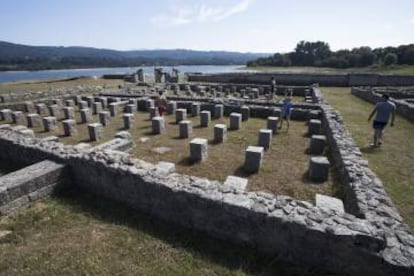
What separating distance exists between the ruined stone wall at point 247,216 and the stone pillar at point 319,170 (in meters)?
2.89

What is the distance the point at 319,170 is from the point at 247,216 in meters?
3.66

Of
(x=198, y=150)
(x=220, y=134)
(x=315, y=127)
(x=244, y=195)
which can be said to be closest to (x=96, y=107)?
(x=220, y=134)

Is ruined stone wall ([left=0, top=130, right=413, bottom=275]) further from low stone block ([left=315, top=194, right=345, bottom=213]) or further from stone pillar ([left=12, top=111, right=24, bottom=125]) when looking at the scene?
stone pillar ([left=12, top=111, right=24, bottom=125])

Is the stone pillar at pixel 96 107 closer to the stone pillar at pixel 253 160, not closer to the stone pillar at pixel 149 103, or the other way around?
the stone pillar at pixel 149 103

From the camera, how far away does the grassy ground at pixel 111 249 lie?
12.8 feet

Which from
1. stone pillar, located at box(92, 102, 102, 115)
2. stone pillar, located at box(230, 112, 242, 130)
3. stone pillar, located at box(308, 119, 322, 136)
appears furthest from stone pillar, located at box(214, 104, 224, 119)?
stone pillar, located at box(92, 102, 102, 115)

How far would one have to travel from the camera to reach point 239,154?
8.99m

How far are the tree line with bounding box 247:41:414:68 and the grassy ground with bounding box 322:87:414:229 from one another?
146 feet

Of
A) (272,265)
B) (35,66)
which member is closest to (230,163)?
(272,265)

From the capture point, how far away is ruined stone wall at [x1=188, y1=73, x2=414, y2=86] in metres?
25.8

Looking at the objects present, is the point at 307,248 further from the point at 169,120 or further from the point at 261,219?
the point at 169,120

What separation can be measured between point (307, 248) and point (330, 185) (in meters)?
3.42

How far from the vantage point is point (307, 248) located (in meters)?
3.88

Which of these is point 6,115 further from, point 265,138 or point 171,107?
point 265,138
